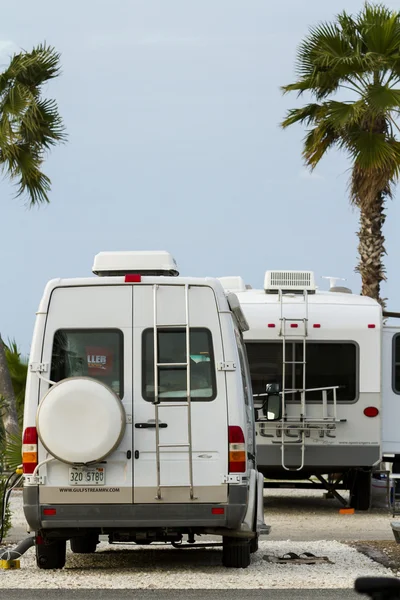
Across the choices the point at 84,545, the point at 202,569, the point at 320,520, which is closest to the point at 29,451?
the point at 202,569

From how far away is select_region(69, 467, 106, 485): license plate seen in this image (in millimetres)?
9508

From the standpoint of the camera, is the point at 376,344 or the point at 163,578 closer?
the point at 163,578

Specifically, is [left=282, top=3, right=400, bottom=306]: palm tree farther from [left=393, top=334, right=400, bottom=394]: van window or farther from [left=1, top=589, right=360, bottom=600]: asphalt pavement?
[left=1, top=589, right=360, bottom=600]: asphalt pavement

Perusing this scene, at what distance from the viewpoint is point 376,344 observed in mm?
16344

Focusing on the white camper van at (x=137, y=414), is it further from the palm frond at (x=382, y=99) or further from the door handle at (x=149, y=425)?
the palm frond at (x=382, y=99)

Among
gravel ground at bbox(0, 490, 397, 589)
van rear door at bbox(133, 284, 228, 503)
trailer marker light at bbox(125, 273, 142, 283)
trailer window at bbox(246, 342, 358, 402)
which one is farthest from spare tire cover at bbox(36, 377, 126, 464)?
trailer window at bbox(246, 342, 358, 402)

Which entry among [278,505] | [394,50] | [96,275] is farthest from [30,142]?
[96,275]

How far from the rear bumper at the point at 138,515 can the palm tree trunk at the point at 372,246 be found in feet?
54.3

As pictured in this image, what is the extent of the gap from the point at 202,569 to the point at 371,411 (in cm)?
665

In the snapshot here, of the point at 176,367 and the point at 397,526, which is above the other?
the point at 176,367

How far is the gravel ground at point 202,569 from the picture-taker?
364 inches

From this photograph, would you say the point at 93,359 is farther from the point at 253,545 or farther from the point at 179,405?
the point at 253,545

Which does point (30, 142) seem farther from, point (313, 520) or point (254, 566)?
point (254, 566)

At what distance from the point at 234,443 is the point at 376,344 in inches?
284
